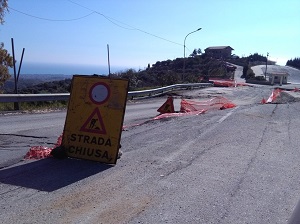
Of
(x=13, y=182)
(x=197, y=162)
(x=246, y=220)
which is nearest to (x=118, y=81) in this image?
(x=197, y=162)

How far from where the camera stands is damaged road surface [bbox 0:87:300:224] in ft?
14.4

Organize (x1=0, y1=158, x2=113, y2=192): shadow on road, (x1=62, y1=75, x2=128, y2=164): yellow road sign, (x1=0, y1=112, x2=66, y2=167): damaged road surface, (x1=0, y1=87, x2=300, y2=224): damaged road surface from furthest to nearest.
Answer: (x1=0, y1=112, x2=66, y2=167): damaged road surface
(x1=62, y1=75, x2=128, y2=164): yellow road sign
(x1=0, y1=158, x2=113, y2=192): shadow on road
(x1=0, y1=87, x2=300, y2=224): damaged road surface

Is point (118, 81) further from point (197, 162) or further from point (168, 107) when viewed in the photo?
point (168, 107)

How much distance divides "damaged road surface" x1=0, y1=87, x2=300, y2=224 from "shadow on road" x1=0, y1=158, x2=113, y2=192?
1 cm

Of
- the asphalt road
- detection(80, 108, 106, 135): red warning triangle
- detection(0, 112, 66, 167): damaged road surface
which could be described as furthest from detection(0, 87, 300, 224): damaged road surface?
detection(80, 108, 106, 135): red warning triangle

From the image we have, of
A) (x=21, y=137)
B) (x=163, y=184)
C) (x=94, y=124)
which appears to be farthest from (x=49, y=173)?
(x=21, y=137)

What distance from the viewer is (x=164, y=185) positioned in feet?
17.7

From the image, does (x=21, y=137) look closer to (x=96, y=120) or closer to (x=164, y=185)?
(x=96, y=120)

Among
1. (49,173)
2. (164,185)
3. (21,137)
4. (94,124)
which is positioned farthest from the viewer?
(21,137)

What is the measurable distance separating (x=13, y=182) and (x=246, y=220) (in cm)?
311

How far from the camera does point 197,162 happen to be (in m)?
6.70

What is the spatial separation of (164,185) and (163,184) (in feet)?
0.15

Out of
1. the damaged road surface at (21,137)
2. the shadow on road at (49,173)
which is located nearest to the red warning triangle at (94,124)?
the shadow on road at (49,173)

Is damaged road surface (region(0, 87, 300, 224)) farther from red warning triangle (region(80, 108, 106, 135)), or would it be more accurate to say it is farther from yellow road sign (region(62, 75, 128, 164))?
red warning triangle (region(80, 108, 106, 135))
